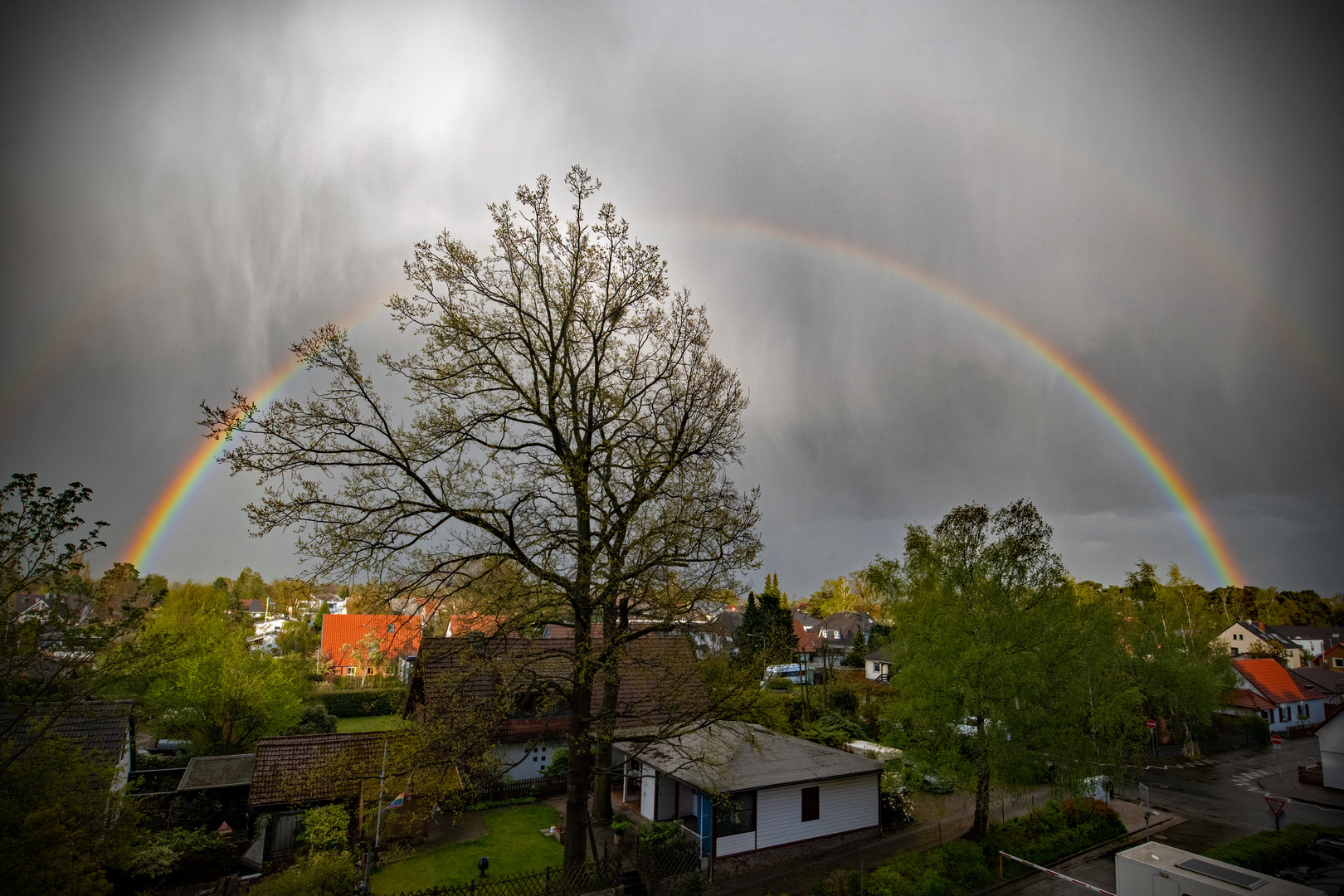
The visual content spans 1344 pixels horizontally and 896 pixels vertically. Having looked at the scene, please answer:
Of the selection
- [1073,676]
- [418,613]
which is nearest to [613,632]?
[418,613]

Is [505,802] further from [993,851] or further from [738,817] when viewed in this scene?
[993,851]

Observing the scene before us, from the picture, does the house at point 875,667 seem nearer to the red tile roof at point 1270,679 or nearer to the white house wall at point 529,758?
the red tile roof at point 1270,679

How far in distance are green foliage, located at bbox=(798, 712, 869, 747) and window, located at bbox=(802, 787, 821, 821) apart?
792cm

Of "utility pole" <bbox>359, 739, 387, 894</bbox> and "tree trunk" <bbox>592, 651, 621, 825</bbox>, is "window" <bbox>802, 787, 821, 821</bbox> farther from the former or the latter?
"utility pole" <bbox>359, 739, 387, 894</bbox>

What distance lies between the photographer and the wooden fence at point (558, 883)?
1254cm

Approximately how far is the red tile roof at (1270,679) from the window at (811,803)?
4433 cm

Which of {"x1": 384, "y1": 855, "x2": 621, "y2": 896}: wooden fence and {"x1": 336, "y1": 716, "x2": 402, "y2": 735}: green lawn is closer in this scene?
{"x1": 384, "y1": 855, "x2": 621, "y2": 896}: wooden fence

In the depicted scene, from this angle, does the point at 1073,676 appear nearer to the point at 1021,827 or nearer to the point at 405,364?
the point at 1021,827

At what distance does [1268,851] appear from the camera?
17.2 m

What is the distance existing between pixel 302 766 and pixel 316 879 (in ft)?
28.9

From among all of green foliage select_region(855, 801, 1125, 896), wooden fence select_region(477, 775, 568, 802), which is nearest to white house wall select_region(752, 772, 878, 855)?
green foliage select_region(855, 801, 1125, 896)

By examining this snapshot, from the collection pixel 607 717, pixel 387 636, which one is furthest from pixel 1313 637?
pixel 387 636

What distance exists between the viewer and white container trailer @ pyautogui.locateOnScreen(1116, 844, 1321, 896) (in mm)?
12602

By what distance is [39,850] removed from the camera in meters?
9.42
